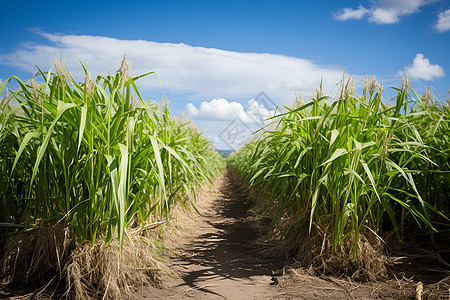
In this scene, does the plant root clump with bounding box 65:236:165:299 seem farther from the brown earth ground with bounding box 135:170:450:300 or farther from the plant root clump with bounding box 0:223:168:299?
the brown earth ground with bounding box 135:170:450:300

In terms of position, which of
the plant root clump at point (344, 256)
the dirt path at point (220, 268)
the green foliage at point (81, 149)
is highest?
the green foliage at point (81, 149)

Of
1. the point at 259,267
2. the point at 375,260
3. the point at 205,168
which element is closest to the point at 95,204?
the point at 259,267

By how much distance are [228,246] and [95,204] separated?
5.08 ft

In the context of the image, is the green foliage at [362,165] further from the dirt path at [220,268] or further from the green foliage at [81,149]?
the green foliage at [81,149]

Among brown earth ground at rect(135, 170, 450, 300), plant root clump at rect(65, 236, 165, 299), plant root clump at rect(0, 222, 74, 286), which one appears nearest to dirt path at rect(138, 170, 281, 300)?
brown earth ground at rect(135, 170, 450, 300)

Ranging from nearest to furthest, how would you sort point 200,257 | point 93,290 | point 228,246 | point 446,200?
point 93,290 < point 446,200 < point 200,257 < point 228,246

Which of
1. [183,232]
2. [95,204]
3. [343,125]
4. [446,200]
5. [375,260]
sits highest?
[343,125]

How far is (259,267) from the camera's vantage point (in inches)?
92.4

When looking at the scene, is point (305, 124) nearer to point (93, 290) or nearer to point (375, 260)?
point (375, 260)

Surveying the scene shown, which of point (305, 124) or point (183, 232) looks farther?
point (183, 232)

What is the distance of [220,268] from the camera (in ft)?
7.55

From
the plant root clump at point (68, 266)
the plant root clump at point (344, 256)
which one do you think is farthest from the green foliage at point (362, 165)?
the plant root clump at point (68, 266)

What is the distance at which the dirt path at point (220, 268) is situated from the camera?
74.1 inches

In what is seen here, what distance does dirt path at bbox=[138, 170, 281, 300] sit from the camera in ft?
6.18
